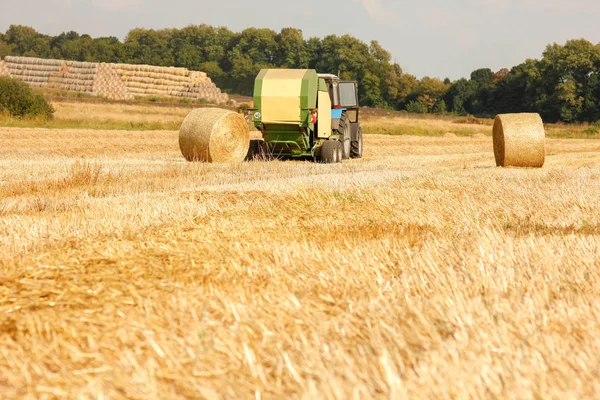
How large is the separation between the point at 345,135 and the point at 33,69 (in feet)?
146

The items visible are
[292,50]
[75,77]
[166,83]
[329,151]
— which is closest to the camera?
[329,151]

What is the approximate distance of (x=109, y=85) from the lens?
53562mm

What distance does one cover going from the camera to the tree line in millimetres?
70312

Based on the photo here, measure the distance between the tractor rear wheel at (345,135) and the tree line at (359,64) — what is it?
5286cm

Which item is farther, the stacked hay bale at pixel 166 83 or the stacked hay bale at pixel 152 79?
the stacked hay bale at pixel 166 83

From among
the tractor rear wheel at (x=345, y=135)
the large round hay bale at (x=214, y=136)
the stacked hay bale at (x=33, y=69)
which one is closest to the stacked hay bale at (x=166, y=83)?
the stacked hay bale at (x=33, y=69)

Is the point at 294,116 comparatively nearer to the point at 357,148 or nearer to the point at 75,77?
the point at 357,148

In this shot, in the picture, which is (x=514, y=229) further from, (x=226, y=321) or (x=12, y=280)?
(x=12, y=280)

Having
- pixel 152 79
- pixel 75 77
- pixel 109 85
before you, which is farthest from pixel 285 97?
pixel 152 79

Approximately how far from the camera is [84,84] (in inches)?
2101

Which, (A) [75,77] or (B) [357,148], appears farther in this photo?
(A) [75,77]

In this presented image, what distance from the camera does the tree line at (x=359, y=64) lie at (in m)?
70.3

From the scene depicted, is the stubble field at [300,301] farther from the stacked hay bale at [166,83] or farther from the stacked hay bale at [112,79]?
the stacked hay bale at [166,83]

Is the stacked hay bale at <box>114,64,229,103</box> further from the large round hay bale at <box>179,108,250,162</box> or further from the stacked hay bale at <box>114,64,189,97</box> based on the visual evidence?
the large round hay bale at <box>179,108,250,162</box>
